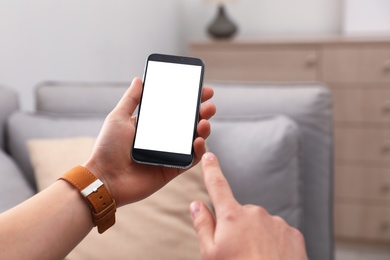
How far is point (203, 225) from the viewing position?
28.5 inches

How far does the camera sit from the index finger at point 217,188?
0.73 meters

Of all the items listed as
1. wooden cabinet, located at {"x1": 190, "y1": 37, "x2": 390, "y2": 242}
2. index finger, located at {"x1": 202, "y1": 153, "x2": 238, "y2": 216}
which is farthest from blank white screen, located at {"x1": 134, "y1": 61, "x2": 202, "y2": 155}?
wooden cabinet, located at {"x1": 190, "y1": 37, "x2": 390, "y2": 242}

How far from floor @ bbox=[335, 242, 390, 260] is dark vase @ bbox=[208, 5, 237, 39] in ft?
4.16

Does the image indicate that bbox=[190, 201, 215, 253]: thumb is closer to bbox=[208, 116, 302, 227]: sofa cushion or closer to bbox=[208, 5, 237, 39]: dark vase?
bbox=[208, 116, 302, 227]: sofa cushion

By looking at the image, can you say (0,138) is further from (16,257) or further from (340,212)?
(340,212)

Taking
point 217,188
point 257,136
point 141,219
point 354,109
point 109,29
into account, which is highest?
point 109,29

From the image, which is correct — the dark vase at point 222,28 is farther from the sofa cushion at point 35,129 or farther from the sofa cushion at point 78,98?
the sofa cushion at point 35,129

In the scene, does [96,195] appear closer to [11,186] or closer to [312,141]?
[11,186]

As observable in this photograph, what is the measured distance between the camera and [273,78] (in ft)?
9.92

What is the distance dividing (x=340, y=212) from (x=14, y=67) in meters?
1.78

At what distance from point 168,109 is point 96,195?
0.64ft

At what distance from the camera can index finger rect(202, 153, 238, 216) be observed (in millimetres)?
727

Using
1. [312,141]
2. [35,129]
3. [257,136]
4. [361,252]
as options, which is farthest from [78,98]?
A: [361,252]

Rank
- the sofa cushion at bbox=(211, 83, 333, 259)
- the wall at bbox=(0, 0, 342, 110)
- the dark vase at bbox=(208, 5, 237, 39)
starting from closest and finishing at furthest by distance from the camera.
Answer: the sofa cushion at bbox=(211, 83, 333, 259) → the wall at bbox=(0, 0, 342, 110) → the dark vase at bbox=(208, 5, 237, 39)
